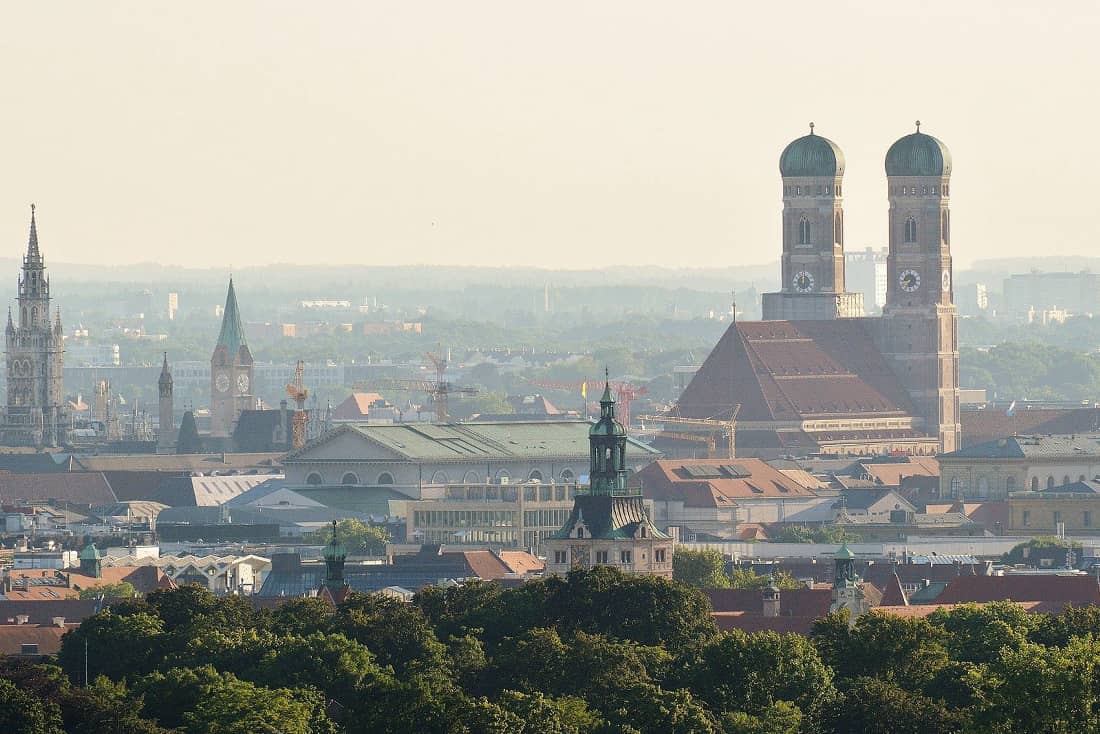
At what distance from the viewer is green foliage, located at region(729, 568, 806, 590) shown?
127m

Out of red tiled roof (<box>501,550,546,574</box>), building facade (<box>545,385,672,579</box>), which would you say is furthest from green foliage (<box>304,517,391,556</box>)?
building facade (<box>545,385,672,579</box>)

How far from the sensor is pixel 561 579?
10250 centimetres

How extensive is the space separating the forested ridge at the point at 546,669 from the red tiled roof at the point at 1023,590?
11.4 metres

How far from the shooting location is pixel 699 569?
13125 cm

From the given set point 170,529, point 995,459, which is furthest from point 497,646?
point 995,459

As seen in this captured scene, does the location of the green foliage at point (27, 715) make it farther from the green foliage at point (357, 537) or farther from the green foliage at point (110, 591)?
Result: the green foliage at point (357, 537)

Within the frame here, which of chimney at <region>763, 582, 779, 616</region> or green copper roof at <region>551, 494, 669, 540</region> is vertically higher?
green copper roof at <region>551, 494, 669, 540</region>

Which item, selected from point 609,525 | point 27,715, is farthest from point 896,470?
point 27,715

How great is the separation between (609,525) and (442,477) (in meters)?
76.2

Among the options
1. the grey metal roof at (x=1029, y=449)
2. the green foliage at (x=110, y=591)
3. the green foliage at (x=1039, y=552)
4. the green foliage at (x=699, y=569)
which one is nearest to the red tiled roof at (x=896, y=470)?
the grey metal roof at (x=1029, y=449)

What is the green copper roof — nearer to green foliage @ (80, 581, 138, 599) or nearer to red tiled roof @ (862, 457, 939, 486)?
green foliage @ (80, 581, 138, 599)

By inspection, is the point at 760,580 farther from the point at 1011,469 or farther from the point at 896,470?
the point at 896,470

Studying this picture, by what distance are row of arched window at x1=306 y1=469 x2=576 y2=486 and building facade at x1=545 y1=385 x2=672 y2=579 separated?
241ft

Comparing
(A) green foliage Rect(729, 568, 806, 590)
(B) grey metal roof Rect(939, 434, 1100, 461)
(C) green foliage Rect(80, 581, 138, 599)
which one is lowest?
(C) green foliage Rect(80, 581, 138, 599)
